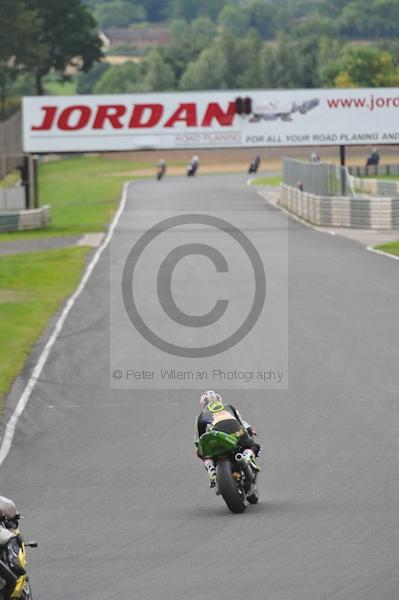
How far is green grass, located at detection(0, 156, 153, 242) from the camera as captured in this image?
56.6 m

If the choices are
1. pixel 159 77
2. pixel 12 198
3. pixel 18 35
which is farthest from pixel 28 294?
pixel 159 77

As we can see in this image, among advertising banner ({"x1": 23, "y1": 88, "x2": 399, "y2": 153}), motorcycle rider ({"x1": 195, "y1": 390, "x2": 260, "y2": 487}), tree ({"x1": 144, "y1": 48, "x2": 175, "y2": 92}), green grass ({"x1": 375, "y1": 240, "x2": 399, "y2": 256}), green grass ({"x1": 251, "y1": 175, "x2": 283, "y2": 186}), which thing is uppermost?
motorcycle rider ({"x1": 195, "y1": 390, "x2": 260, "y2": 487})

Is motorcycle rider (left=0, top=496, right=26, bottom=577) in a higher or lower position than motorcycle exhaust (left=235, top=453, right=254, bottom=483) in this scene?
higher

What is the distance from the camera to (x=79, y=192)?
87062 mm

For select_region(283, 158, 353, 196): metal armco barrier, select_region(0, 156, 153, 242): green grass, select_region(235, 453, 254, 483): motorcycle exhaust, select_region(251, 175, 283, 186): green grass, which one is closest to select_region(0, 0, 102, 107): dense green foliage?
select_region(0, 156, 153, 242): green grass

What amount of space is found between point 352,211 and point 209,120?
23.8 feet

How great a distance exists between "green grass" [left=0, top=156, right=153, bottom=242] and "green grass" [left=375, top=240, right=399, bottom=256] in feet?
44.8

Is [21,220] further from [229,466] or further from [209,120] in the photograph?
[229,466]

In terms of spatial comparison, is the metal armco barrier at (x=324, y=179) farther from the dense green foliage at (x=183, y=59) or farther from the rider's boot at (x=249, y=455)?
the dense green foliage at (x=183, y=59)

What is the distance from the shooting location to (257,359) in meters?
23.3

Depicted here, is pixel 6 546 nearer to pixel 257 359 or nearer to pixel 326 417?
pixel 326 417

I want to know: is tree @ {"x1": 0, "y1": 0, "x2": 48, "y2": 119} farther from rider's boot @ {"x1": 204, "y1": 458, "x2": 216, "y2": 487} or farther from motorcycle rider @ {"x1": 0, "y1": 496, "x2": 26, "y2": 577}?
motorcycle rider @ {"x1": 0, "y1": 496, "x2": 26, "y2": 577}

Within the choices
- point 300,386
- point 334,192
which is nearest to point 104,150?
Result: point 334,192

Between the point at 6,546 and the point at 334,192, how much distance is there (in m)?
45.5
